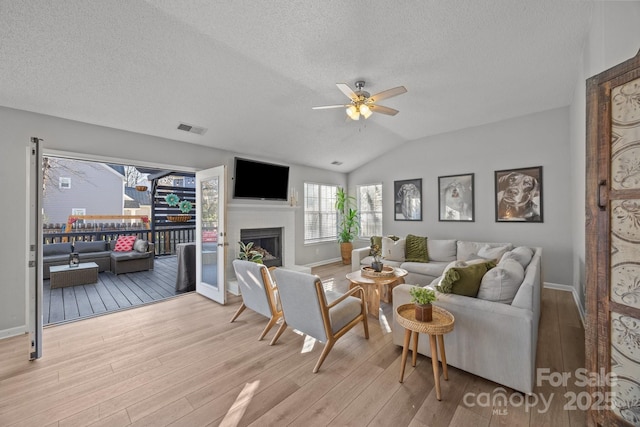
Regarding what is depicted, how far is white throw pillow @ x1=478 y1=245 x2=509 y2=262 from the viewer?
3972 mm

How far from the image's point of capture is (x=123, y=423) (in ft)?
5.64

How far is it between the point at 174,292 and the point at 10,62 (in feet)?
11.8

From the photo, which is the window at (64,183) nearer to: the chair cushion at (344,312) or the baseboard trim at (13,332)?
the baseboard trim at (13,332)

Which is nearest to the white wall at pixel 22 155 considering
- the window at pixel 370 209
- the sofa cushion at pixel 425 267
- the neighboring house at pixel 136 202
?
the sofa cushion at pixel 425 267

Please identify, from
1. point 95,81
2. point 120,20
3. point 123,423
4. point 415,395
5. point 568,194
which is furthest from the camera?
point 568,194

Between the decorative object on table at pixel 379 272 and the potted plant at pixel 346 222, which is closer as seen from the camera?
the decorative object on table at pixel 379 272

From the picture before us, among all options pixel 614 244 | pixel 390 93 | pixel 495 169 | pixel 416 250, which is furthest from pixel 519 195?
pixel 614 244

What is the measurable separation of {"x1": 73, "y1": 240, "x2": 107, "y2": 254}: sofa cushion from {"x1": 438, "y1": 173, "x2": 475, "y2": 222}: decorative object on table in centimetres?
801

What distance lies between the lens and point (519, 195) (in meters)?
4.71

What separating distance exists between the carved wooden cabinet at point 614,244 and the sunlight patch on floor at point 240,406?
2.17 m

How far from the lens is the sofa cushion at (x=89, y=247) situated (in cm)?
590

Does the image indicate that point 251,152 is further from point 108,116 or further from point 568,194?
point 568,194

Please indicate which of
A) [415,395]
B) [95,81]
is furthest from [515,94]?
[95,81]

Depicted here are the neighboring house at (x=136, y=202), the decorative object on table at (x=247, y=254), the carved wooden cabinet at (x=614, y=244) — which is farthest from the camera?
the neighboring house at (x=136, y=202)
